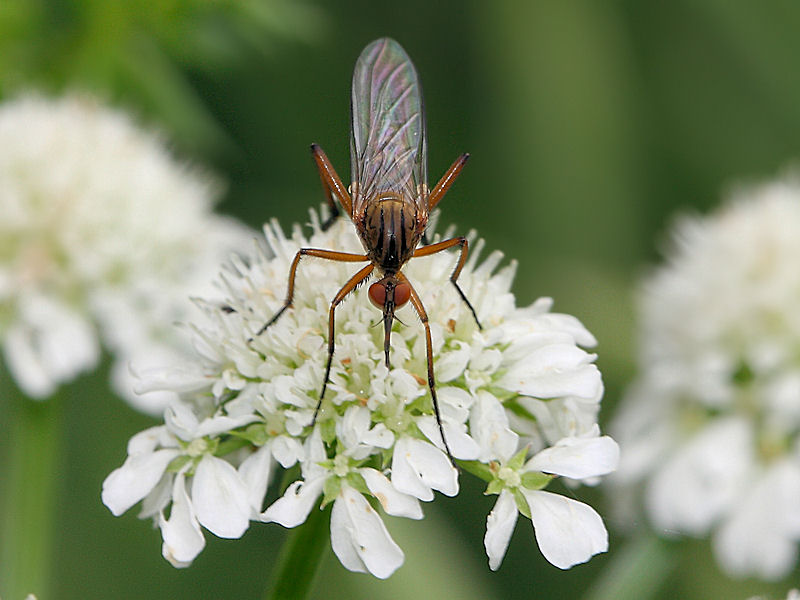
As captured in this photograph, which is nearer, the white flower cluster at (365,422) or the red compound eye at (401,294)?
the white flower cluster at (365,422)

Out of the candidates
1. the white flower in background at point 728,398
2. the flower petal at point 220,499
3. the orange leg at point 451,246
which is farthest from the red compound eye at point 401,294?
the white flower in background at point 728,398

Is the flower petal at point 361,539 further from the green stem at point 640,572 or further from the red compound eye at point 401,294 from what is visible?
the green stem at point 640,572

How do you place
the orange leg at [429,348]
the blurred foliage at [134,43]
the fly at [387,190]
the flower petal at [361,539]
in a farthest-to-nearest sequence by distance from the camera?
1. the blurred foliage at [134,43]
2. the fly at [387,190]
3. the orange leg at [429,348]
4. the flower petal at [361,539]

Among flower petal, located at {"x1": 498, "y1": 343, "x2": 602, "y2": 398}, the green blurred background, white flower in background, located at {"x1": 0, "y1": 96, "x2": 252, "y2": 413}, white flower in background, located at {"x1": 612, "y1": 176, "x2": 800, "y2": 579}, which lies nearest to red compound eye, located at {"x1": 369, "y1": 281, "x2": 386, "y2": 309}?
flower petal, located at {"x1": 498, "y1": 343, "x2": 602, "y2": 398}

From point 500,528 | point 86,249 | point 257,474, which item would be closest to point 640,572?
point 500,528

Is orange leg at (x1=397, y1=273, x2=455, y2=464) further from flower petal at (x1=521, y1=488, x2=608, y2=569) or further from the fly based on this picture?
flower petal at (x1=521, y1=488, x2=608, y2=569)

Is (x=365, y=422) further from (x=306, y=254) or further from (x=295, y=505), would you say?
(x=306, y=254)
